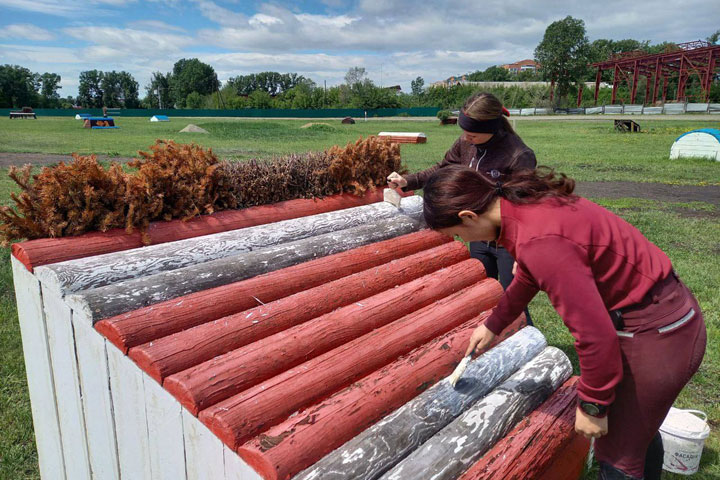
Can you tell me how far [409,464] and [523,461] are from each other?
0.65 meters

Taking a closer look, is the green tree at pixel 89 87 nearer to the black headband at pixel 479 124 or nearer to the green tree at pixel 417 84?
the green tree at pixel 417 84

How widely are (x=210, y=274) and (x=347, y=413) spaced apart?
116cm

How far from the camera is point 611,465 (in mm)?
2117

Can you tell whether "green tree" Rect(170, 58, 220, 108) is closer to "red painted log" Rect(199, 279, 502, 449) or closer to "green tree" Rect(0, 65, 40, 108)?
"green tree" Rect(0, 65, 40, 108)

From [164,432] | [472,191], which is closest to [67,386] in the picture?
[164,432]

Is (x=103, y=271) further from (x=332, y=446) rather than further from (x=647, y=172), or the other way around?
(x=647, y=172)

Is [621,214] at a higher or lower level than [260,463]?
lower

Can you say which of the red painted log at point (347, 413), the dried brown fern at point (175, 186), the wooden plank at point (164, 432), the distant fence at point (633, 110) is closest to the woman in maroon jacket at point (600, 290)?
the red painted log at point (347, 413)

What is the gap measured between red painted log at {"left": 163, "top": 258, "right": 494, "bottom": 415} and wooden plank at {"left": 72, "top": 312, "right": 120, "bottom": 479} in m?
0.50

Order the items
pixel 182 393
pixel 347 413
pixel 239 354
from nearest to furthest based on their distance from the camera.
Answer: pixel 182 393
pixel 347 413
pixel 239 354

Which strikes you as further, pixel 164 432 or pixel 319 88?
pixel 319 88

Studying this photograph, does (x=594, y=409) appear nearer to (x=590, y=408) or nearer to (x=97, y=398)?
(x=590, y=408)

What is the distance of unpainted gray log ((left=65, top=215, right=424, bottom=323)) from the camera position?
8.08ft

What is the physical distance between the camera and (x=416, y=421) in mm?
2352
